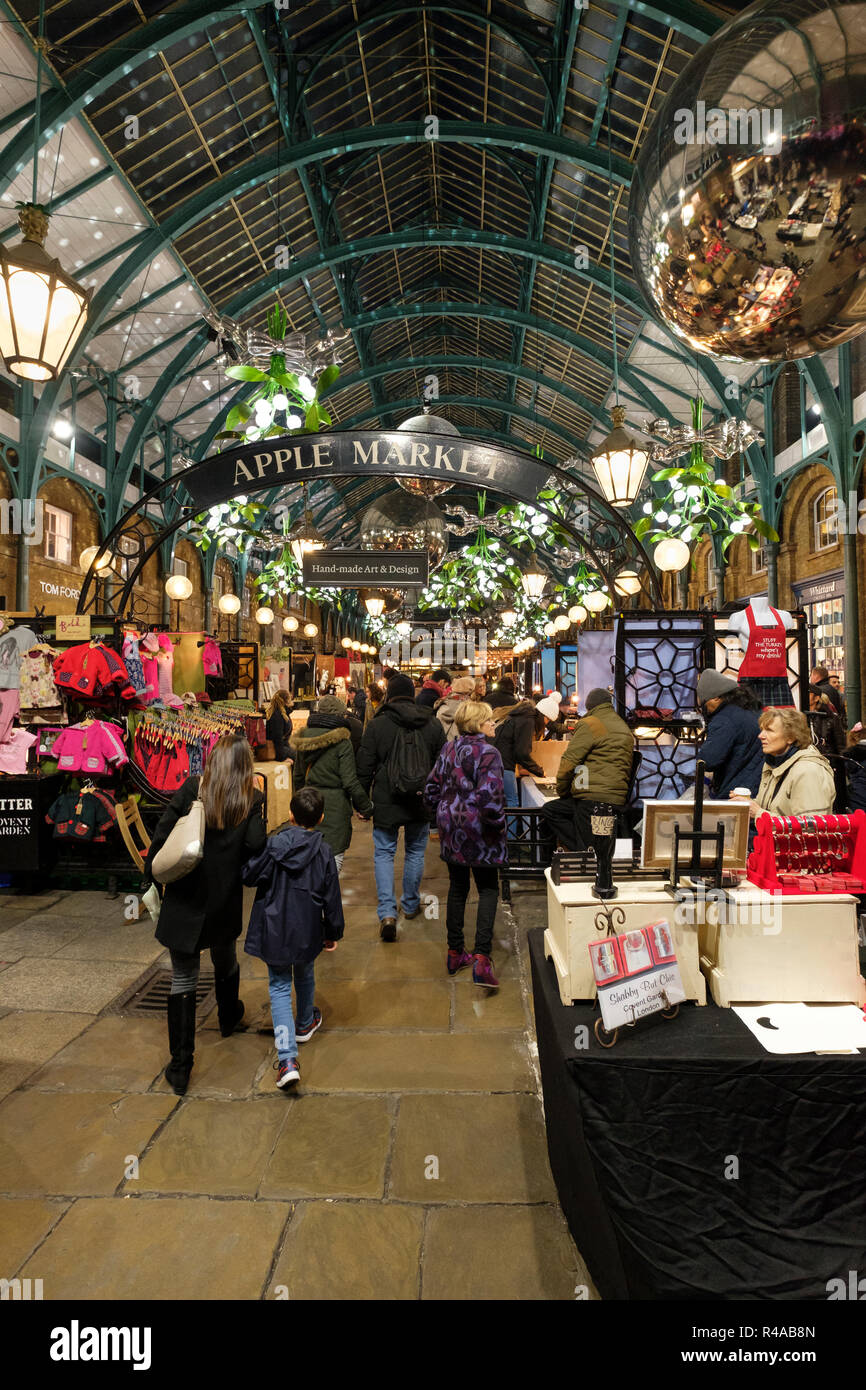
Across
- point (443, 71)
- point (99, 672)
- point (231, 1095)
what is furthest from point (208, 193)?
point (231, 1095)

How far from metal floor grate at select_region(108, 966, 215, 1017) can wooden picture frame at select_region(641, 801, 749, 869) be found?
9.62ft

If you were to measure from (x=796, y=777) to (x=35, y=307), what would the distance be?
399cm

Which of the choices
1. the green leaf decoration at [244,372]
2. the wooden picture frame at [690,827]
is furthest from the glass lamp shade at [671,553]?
the wooden picture frame at [690,827]

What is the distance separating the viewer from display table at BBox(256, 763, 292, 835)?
23.6 feet

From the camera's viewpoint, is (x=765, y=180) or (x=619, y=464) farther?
(x=619, y=464)

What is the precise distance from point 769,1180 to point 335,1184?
1523mm

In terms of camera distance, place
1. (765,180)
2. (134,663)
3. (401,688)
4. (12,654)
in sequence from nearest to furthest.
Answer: (765,180) → (401,688) → (12,654) → (134,663)

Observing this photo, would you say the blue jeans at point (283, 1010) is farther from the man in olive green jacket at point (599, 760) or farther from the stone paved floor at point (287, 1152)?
the man in olive green jacket at point (599, 760)

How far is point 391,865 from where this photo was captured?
16.7 ft

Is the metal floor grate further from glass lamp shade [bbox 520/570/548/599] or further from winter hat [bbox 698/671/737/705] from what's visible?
glass lamp shade [bbox 520/570/548/599]

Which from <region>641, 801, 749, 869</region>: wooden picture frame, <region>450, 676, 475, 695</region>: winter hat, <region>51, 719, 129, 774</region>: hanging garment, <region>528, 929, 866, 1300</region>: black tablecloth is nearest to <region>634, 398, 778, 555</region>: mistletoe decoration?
<region>450, 676, 475, 695</region>: winter hat

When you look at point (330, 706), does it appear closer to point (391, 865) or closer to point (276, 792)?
point (391, 865)

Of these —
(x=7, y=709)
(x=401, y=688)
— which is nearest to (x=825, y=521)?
(x=401, y=688)

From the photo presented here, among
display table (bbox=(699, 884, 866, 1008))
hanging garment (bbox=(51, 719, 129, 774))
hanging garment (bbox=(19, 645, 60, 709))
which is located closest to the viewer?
display table (bbox=(699, 884, 866, 1008))
